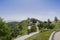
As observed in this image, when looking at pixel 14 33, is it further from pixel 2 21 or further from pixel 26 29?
pixel 2 21

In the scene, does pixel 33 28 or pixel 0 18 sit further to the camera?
pixel 33 28

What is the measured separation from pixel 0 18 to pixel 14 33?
53.7 ft

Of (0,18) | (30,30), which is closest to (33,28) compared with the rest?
(30,30)

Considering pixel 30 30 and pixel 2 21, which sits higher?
pixel 2 21

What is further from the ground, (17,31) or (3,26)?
(3,26)

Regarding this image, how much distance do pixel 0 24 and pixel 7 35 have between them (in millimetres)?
2525

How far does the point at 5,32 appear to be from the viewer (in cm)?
2561

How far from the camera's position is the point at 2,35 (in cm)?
2536

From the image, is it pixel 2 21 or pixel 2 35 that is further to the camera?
pixel 2 21

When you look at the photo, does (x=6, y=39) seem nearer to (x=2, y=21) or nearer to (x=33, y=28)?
(x=2, y=21)

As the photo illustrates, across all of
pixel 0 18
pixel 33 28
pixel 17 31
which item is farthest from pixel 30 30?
pixel 0 18

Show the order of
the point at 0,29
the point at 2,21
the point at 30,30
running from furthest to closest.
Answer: the point at 30,30 → the point at 2,21 → the point at 0,29

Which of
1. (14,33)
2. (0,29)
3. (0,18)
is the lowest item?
(14,33)

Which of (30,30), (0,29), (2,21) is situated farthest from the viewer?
(30,30)
